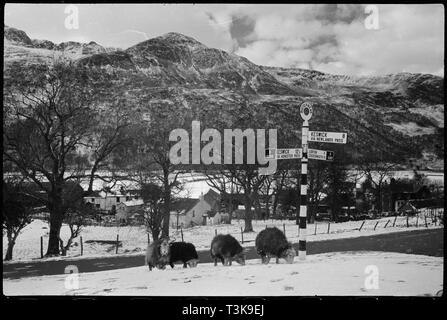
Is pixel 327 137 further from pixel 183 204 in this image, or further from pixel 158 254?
pixel 158 254

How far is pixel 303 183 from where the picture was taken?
432 centimetres

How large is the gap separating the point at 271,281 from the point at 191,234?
38.3 inches

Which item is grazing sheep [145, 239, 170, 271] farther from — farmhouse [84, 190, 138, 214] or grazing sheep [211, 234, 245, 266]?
farmhouse [84, 190, 138, 214]

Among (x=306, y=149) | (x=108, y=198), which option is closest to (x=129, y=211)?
(x=108, y=198)

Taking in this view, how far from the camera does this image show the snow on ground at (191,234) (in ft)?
14.3

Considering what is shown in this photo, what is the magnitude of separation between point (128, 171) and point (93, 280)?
4.07 ft

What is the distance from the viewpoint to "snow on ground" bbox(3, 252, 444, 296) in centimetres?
389

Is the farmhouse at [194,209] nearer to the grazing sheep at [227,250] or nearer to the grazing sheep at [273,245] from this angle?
the grazing sheep at [227,250]
